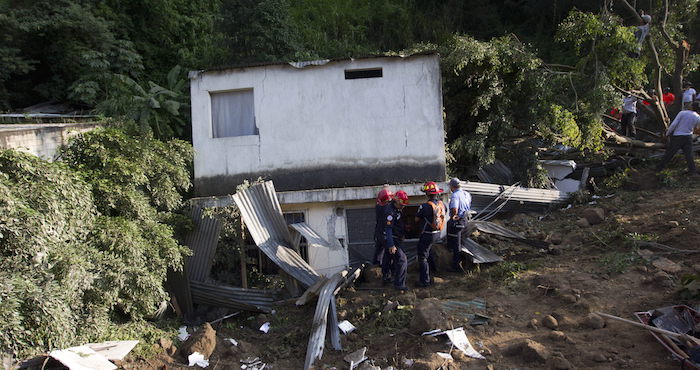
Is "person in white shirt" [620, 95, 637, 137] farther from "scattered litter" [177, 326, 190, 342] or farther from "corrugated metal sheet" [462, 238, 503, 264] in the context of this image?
"scattered litter" [177, 326, 190, 342]

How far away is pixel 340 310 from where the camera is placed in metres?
8.88

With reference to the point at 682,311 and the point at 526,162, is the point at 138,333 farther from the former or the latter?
the point at 526,162

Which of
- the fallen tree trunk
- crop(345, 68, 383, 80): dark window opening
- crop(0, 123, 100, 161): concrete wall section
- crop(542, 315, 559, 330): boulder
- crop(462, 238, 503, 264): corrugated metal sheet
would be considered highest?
crop(345, 68, 383, 80): dark window opening

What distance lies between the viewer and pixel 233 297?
9969 mm

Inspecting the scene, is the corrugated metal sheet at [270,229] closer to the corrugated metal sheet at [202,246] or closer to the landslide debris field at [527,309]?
the landslide debris field at [527,309]

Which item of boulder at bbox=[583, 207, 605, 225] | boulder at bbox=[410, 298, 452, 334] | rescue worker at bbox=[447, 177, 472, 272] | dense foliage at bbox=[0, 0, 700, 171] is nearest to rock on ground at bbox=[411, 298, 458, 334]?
boulder at bbox=[410, 298, 452, 334]

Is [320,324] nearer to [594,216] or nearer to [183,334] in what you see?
[183,334]

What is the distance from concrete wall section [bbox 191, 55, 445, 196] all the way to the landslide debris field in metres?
2.21

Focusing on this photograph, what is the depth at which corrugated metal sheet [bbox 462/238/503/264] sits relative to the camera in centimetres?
988

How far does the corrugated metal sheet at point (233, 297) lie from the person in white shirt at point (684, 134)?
8.96 metres

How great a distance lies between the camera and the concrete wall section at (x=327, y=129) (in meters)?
11.4

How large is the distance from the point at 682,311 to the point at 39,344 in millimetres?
7748

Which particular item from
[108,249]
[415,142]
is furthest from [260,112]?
[108,249]

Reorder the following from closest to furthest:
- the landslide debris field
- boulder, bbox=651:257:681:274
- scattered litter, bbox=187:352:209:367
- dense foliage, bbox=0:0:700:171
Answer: the landslide debris field
scattered litter, bbox=187:352:209:367
boulder, bbox=651:257:681:274
dense foliage, bbox=0:0:700:171
